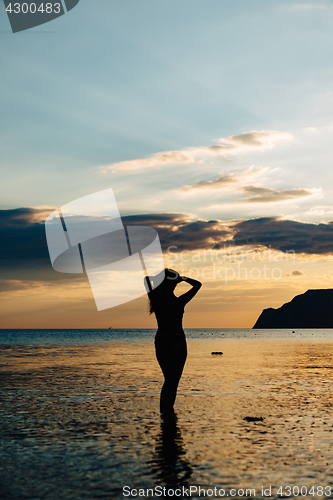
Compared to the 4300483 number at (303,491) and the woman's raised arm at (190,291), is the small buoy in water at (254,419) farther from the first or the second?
the 4300483 number at (303,491)

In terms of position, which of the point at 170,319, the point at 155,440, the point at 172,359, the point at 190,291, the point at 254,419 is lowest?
the point at 254,419

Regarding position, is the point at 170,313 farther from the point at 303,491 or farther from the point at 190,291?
the point at 303,491

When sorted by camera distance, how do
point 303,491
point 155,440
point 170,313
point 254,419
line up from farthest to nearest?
point 254,419, point 170,313, point 155,440, point 303,491

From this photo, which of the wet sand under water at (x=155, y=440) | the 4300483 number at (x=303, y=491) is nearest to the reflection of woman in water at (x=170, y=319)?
the wet sand under water at (x=155, y=440)

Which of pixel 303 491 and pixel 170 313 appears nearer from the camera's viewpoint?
pixel 303 491

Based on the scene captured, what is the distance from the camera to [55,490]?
5.99 m

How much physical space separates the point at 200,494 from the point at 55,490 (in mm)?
2010

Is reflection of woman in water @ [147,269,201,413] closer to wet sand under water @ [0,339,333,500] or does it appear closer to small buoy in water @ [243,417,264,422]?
wet sand under water @ [0,339,333,500]

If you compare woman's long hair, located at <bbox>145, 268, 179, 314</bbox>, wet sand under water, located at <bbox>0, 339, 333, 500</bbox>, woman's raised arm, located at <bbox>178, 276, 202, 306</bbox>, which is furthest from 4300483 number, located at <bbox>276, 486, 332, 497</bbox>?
woman's long hair, located at <bbox>145, 268, 179, 314</bbox>

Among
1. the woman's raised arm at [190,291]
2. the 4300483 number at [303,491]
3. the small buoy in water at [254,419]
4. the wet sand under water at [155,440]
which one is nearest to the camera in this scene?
the 4300483 number at [303,491]

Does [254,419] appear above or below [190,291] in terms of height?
below

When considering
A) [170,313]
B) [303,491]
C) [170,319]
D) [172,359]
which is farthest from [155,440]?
[303,491]

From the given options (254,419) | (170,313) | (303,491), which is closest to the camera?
(303,491)

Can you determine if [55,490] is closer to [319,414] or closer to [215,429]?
[215,429]
